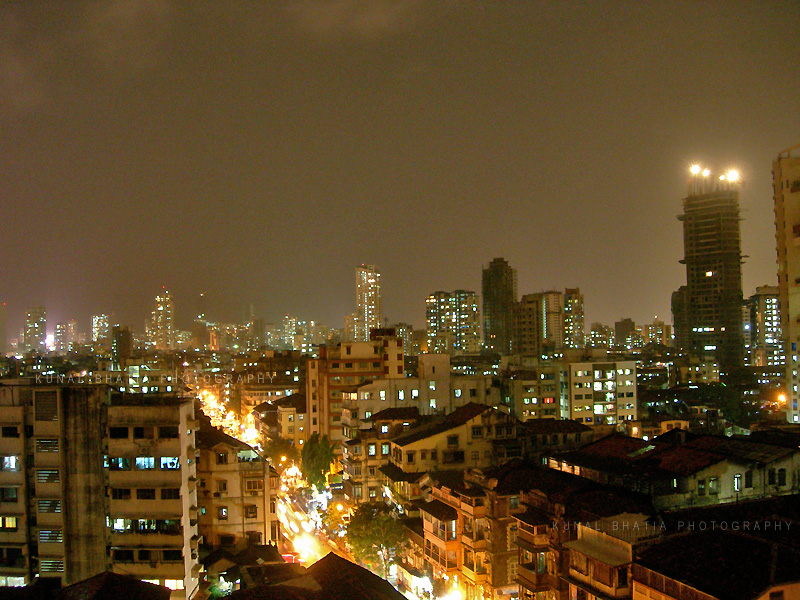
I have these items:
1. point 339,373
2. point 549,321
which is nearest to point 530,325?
point 549,321

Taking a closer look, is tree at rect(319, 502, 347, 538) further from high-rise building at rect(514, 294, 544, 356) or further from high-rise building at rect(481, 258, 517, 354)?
high-rise building at rect(481, 258, 517, 354)

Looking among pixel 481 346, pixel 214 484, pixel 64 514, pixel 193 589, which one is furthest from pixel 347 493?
pixel 481 346

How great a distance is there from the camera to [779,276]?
112 ft

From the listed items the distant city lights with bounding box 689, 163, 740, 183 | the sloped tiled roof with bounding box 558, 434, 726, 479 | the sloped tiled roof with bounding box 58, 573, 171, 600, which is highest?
the distant city lights with bounding box 689, 163, 740, 183

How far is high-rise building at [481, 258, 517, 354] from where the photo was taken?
11356cm

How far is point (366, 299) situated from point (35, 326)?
68350 millimetres

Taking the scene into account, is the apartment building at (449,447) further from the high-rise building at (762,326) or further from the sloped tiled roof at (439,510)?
the high-rise building at (762,326)

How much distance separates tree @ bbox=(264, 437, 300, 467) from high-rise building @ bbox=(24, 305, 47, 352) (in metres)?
117

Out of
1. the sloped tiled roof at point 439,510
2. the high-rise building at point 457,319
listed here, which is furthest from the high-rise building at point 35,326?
the sloped tiled roof at point 439,510

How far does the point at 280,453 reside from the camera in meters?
39.0

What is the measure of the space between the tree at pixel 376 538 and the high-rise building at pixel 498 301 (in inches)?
3594

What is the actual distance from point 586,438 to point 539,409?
1284 centimetres

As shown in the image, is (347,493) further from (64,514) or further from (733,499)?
(733,499)

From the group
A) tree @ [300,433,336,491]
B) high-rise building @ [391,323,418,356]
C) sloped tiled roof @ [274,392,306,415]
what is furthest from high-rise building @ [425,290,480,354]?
tree @ [300,433,336,491]
